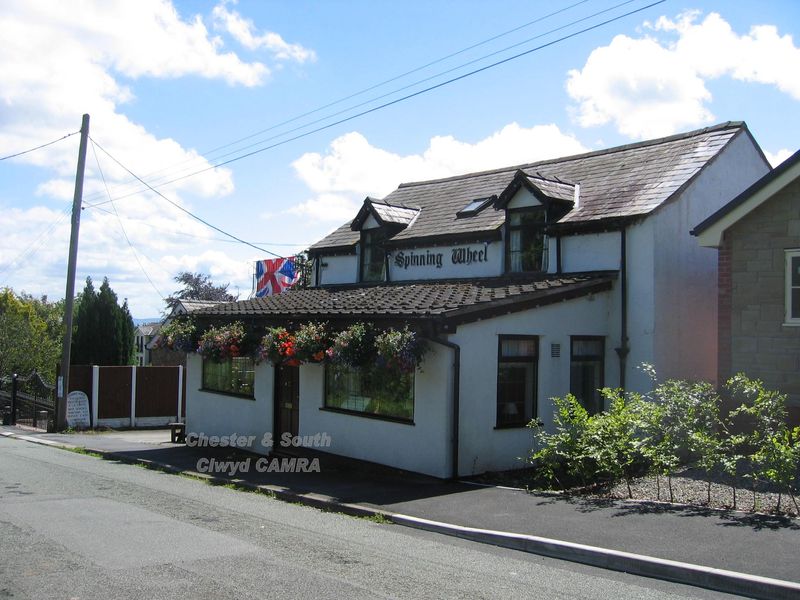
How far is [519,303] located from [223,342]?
7.27 metres

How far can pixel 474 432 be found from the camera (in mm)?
12883

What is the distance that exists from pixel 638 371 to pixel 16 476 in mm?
11765

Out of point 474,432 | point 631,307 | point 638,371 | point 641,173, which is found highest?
point 641,173

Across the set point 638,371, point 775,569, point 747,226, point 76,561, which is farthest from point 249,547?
point 747,226

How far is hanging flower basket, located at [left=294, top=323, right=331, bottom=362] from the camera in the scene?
565 inches

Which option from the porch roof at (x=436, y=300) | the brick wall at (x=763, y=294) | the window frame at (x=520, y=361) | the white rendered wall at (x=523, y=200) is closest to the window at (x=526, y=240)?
the white rendered wall at (x=523, y=200)

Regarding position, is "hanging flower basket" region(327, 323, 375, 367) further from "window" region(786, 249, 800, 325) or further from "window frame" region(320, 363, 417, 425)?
"window" region(786, 249, 800, 325)

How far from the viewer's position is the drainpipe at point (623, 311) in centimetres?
1502

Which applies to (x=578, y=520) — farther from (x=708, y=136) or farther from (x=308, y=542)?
(x=708, y=136)

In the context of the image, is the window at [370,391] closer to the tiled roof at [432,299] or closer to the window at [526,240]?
the tiled roof at [432,299]

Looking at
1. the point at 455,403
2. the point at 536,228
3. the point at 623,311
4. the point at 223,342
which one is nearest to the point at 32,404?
the point at 223,342

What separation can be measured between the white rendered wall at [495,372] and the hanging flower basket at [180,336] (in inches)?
349

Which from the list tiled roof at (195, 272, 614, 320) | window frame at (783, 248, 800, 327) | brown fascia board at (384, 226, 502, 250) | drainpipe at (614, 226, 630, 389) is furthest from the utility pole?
window frame at (783, 248, 800, 327)

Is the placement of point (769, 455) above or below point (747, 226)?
below
